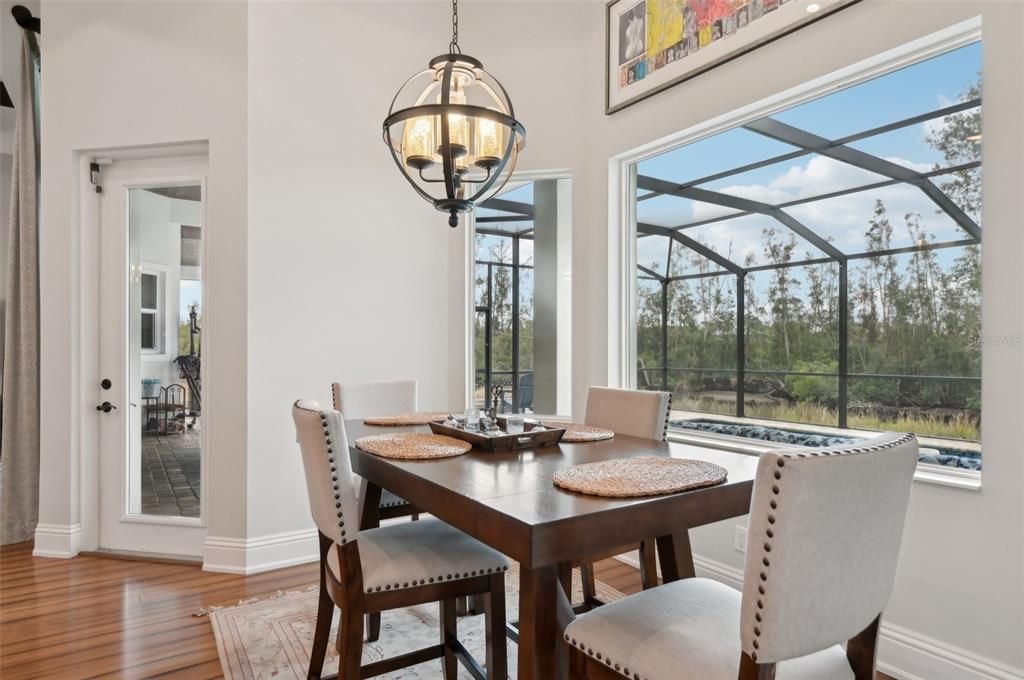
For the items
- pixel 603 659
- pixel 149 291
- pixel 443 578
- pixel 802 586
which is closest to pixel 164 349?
pixel 149 291

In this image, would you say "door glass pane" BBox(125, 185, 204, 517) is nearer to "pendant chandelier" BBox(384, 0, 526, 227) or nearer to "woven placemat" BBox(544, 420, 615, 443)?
"pendant chandelier" BBox(384, 0, 526, 227)

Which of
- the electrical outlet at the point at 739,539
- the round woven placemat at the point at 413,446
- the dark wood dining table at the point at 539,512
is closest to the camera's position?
the dark wood dining table at the point at 539,512

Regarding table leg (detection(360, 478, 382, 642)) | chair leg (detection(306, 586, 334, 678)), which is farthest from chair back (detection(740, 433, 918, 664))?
table leg (detection(360, 478, 382, 642))

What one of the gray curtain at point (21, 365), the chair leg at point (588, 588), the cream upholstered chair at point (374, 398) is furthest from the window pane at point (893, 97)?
the gray curtain at point (21, 365)

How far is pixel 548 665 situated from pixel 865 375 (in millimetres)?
1862

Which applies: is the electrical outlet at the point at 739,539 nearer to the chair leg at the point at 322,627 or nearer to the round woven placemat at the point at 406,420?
the round woven placemat at the point at 406,420

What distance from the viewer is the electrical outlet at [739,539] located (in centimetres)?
284

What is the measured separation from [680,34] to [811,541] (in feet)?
9.12

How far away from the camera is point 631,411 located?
259 centimetres

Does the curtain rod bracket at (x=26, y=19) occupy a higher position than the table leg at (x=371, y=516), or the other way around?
the curtain rod bracket at (x=26, y=19)

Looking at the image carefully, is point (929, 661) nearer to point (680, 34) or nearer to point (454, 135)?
point (454, 135)

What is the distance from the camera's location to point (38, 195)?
145 inches

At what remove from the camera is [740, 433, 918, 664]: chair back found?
3.58ft

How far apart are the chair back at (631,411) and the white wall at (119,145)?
1919 mm
